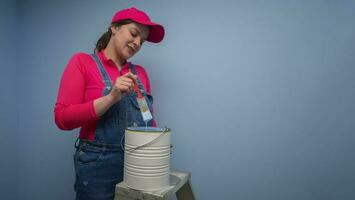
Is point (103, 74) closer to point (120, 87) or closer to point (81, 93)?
point (81, 93)

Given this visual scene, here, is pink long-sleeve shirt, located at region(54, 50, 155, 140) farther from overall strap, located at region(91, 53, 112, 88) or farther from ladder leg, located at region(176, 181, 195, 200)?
ladder leg, located at region(176, 181, 195, 200)

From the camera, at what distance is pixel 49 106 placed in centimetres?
145

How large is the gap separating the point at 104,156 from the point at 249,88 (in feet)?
2.24

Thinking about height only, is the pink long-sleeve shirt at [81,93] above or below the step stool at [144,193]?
above

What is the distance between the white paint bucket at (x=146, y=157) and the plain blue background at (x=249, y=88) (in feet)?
1.52

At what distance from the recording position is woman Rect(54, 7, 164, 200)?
78 cm

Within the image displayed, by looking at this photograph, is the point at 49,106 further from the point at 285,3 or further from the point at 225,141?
the point at 285,3

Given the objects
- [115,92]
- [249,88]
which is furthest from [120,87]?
[249,88]

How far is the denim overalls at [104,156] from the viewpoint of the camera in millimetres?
855

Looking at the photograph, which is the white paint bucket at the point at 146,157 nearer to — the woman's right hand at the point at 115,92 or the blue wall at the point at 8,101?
the woman's right hand at the point at 115,92

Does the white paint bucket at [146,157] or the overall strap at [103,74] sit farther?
the overall strap at [103,74]

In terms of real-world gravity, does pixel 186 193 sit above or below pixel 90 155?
below

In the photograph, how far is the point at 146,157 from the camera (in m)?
0.71

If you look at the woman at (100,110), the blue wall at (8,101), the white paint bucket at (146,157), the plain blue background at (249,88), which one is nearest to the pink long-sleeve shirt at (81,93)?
the woman at (100,110)
